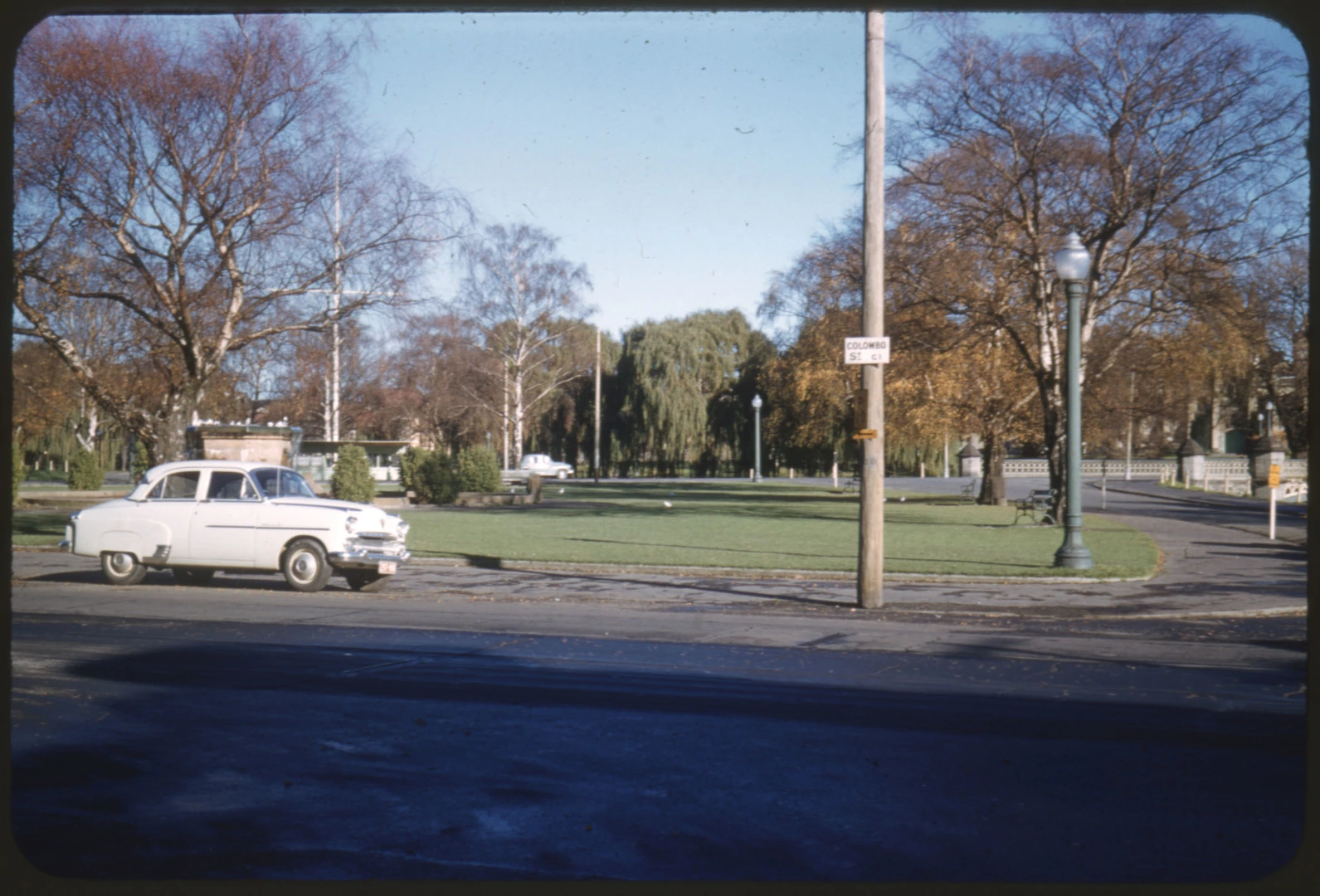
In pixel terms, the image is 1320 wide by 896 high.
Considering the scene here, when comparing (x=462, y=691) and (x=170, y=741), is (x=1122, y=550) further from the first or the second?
(x=170, y=741)

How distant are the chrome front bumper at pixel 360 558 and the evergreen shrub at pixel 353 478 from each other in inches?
751

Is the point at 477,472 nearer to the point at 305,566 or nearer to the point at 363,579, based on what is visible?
the point at 363,579

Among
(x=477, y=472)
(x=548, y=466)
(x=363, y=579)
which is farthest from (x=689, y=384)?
(x=363, y=579)

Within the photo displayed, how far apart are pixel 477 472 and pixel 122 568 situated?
28050mm

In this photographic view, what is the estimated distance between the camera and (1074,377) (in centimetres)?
1805

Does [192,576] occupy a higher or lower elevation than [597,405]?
lower

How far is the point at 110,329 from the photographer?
43.8 metres

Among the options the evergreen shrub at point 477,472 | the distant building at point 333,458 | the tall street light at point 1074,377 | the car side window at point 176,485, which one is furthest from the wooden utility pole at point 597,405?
the car side window at point 176,485

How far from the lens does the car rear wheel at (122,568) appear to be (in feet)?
54.4

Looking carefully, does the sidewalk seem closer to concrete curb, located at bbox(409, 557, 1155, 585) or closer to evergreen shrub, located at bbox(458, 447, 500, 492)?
concrete curb, located at bbox(409, 557, 1155, 585)

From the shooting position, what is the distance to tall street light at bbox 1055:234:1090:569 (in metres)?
17.7

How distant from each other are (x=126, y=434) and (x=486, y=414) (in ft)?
68.5

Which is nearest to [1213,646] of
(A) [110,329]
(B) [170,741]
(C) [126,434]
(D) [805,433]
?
(B) [170,741]

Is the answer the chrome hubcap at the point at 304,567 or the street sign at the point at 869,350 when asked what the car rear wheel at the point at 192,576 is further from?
the street sign at the point at 869,350
